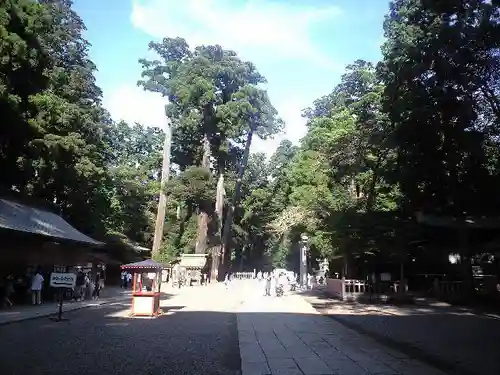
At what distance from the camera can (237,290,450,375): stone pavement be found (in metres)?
6.84

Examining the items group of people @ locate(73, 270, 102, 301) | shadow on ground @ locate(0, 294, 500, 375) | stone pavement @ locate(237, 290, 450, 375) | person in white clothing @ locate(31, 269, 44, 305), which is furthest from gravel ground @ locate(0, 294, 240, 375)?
group of people @ locate(73, 270, 102, 301)

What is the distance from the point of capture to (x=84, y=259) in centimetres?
2275

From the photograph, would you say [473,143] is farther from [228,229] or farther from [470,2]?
[228,229]

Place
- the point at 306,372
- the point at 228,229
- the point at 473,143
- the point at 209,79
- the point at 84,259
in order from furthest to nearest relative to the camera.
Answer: the point at 228,229
the point at 209,79
the point at 84,259
the point at 473,143
the point at 306,372

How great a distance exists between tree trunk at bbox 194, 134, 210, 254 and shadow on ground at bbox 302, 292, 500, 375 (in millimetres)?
26890

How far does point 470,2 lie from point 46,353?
13.3 meters

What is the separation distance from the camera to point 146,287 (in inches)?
659

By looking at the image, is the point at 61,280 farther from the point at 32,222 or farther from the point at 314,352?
the point at 314,352

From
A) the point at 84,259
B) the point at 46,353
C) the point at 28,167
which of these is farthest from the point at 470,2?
the point at 84,259

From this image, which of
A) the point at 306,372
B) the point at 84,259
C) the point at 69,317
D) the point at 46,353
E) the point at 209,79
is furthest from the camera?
the point at 209,79

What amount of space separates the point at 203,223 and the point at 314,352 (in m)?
35.4

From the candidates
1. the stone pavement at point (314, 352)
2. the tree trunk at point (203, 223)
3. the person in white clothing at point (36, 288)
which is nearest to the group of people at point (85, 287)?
the person in white clothing at point (36, 288)

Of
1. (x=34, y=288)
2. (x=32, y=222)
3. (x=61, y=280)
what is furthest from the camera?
(x=32, y=222)

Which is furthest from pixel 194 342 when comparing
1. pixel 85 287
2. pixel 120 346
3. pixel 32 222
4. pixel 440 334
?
pixel 85 287
